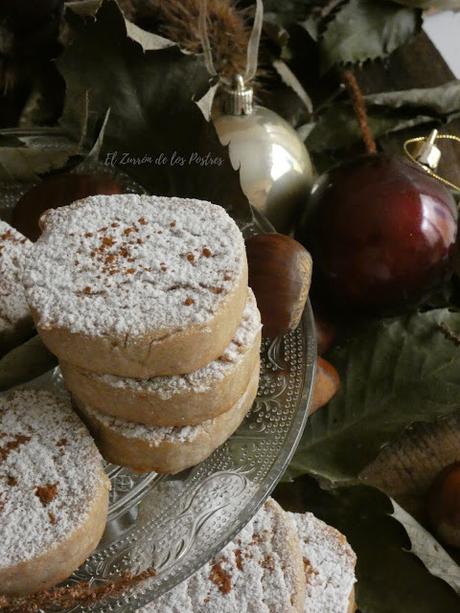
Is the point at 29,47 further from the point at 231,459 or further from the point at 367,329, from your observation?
the point at 231,459

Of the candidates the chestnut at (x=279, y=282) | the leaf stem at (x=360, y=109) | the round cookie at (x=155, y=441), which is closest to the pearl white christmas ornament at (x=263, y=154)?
the leaf stem at (x=360, y=109)

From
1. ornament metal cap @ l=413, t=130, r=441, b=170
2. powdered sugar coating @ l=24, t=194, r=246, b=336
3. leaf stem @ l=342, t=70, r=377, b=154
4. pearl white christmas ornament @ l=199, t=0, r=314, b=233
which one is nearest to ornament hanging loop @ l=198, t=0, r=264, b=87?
pearl white christmas ornament @ l=199, t=0, r=314, b=233

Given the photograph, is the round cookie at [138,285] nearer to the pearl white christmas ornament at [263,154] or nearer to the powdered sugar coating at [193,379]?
the powdered sugar coating at [193,379]

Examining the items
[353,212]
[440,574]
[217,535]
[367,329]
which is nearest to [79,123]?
[353,212]

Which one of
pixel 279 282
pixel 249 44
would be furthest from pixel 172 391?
pixel 249 44

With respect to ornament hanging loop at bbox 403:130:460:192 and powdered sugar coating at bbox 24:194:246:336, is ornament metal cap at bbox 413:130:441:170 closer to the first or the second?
ornament hanging loop at bbox 403:130:460:192
